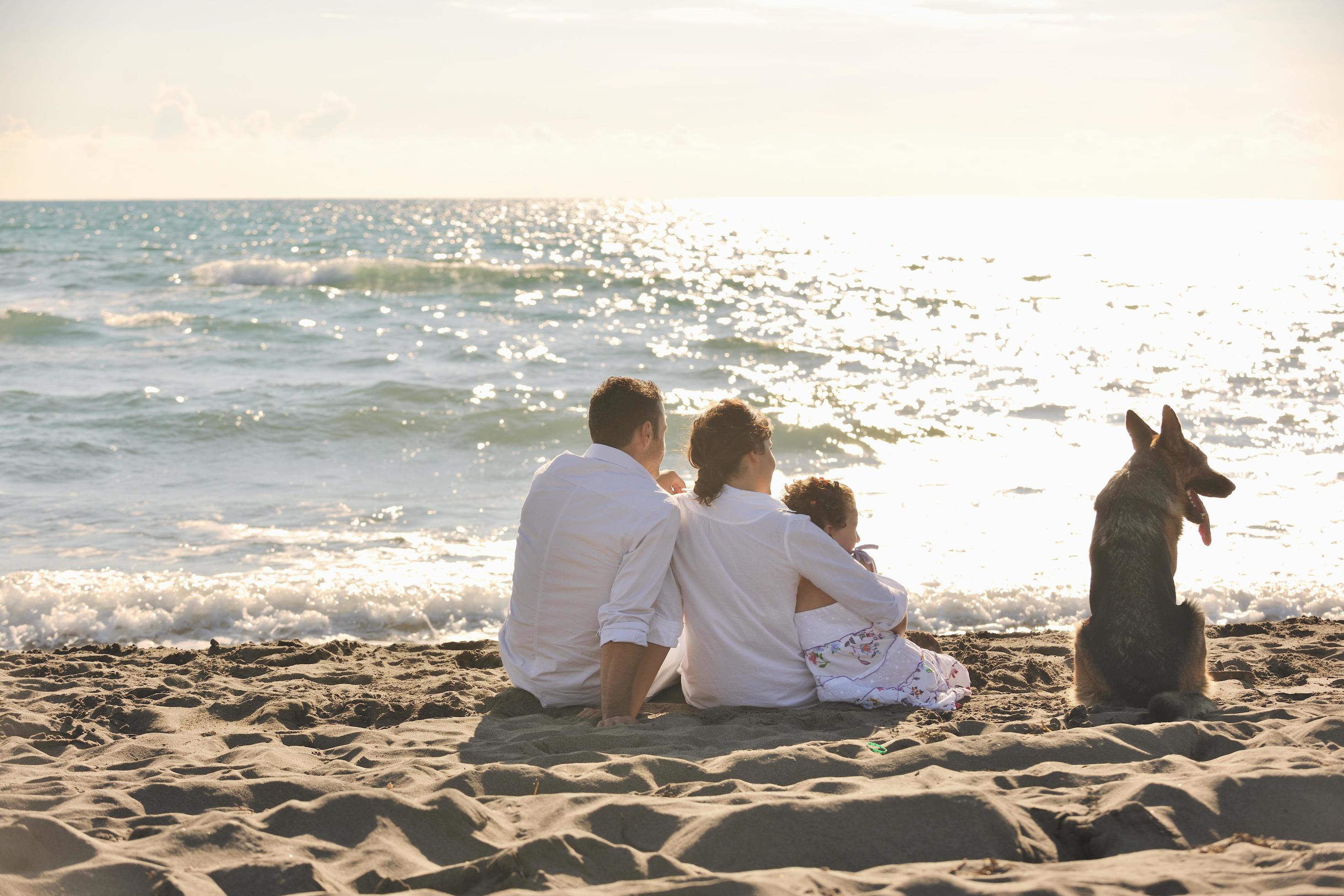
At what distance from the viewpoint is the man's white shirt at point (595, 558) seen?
412cm

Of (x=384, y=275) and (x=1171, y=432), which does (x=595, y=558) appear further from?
(x=384, y=275)

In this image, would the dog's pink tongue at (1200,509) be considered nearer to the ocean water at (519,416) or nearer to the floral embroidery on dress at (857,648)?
the floral embroidery on dress at (857,648)

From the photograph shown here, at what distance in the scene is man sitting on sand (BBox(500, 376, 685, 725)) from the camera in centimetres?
413

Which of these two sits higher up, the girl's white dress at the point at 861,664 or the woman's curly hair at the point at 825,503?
the woman's curly hair at the point at 825,503

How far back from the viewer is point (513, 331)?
19891 millimetres

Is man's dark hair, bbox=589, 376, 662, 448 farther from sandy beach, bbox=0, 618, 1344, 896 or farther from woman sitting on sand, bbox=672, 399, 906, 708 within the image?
sandy beach, bbox=0, 618, 1344, 896

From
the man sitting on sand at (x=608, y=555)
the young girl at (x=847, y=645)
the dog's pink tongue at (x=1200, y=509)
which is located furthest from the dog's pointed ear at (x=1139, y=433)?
the man sitting on sand at (x=608, y=555)

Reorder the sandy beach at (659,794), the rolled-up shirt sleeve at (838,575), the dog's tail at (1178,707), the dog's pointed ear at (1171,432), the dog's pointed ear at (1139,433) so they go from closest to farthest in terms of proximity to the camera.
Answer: the sandy beach at (659,794) < the dog's tail at (1178,707) < the rolled-up shirt sleeve at (838,575) < the dog's pointed ear at (1171,432) < the dog's pointed ear at (1139,433)

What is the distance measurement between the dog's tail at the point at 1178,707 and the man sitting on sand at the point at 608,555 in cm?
194

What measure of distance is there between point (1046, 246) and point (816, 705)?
5367cm

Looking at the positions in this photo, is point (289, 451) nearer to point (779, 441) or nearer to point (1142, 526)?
point (779, 441)

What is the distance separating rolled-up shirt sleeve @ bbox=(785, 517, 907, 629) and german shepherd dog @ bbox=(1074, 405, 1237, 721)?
838 millimetres

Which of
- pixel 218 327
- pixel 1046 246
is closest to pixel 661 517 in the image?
pixel 218 327

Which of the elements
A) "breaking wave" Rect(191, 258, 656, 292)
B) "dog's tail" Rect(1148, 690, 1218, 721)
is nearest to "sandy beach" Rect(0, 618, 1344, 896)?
"dog's tail" Rect(1148, 690, 1218, 721)
